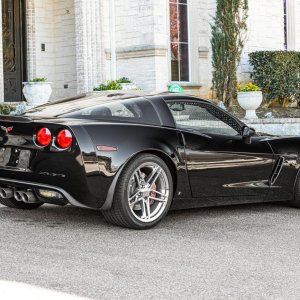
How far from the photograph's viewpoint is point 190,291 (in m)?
4.59

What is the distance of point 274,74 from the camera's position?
19641 mm

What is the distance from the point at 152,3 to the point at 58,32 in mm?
3287

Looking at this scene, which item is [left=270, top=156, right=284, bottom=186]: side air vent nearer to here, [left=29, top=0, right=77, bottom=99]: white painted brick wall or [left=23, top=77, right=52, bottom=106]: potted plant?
[left=23, top=77, right=52, bottom=106]: potted plant

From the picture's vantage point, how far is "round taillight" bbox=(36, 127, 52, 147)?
642 centimetres

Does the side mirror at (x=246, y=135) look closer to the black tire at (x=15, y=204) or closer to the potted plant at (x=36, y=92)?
the black tire at (x=15, y=204)

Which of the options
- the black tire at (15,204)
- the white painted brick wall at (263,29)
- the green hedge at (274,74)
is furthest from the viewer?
the white painted brick wall at (263,29)

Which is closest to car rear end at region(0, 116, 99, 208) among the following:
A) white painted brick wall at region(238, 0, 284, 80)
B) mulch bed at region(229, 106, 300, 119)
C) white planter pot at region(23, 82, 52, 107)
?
white planter pot at region(23, 82, 52, 107)

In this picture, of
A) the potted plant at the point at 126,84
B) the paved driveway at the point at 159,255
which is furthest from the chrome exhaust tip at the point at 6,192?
the potted plant at the point at 126,84

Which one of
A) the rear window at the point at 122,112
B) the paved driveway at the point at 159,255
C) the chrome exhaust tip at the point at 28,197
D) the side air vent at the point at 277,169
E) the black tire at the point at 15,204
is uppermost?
the rear window at the point at 122,112

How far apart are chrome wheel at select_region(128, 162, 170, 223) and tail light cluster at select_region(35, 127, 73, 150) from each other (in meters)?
0.63

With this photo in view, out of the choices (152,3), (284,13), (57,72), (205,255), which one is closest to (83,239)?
(205,255)

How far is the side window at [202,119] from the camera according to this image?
284 inches

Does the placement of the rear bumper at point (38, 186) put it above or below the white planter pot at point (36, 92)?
below

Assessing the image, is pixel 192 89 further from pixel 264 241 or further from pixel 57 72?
pixel 264 241
